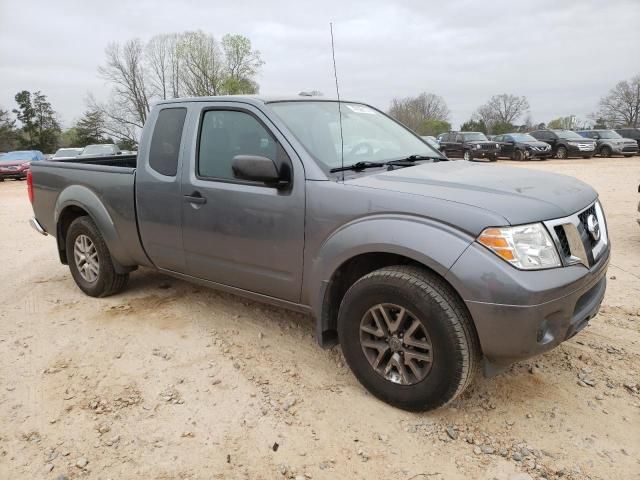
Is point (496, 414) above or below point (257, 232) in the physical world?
below

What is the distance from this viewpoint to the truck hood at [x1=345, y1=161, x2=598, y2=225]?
2.49 m

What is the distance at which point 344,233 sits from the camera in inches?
112

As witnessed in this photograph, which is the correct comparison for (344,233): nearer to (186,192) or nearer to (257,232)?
(257,232)

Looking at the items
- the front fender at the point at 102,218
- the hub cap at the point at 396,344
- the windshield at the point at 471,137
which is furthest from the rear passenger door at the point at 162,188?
the windshield at the point at 471,137

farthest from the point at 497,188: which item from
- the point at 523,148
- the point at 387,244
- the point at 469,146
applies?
the point at 523,148

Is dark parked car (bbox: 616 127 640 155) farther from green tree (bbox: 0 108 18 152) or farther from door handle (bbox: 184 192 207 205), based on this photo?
green tree (bbox: 0 108 18 152)

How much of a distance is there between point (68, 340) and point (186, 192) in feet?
5.01

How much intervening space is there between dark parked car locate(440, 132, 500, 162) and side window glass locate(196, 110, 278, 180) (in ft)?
69.0

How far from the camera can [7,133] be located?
5556 centimetres

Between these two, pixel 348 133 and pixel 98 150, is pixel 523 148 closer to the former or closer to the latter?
pixel 98 150

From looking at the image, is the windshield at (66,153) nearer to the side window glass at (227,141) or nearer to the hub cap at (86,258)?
the hub cap at (86,258)

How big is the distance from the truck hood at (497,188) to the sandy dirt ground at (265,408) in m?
1.15

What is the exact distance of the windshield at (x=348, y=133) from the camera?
3.25m

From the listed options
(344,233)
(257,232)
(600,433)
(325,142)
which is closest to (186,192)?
(257,232)
